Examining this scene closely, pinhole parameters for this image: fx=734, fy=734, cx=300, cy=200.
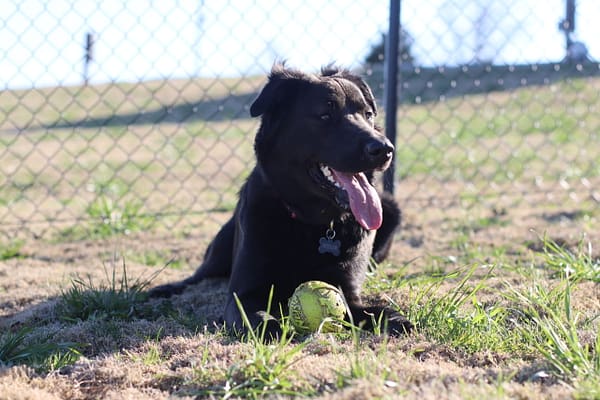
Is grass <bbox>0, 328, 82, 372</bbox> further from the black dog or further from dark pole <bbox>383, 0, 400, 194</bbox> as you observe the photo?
dark pole <bbox>383, 0, 400, 194</bbox>

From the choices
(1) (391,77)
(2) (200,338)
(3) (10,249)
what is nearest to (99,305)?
(2) (200,338)

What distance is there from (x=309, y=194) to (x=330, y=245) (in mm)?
238

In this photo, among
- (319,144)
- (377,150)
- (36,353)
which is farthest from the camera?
(319,144)

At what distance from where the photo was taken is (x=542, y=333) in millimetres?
2488

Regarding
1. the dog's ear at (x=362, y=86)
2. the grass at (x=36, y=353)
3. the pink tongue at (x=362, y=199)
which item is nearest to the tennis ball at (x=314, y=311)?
the pink tongue at (x=362, y=199)

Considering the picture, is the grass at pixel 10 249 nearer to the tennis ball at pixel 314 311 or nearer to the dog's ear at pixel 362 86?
the dog's ear at pixel 362 86

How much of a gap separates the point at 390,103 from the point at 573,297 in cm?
208

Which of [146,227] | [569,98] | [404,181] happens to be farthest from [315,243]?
[569,98]

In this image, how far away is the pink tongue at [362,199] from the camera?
9.62ft

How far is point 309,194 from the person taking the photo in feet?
10.3

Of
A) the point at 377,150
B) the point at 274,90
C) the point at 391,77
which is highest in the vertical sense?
the point at 391,77

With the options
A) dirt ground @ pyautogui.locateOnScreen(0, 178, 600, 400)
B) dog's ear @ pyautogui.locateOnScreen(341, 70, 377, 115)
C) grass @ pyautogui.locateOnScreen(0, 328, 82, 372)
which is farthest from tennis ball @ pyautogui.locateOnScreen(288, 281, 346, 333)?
dog's ear @ pyautogui.locateOnScreen(341, 70, 377, 115)

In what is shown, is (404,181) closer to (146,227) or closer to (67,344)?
(146,227)

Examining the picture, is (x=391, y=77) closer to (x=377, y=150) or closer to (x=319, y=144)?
Result: (x=319, y=144)
